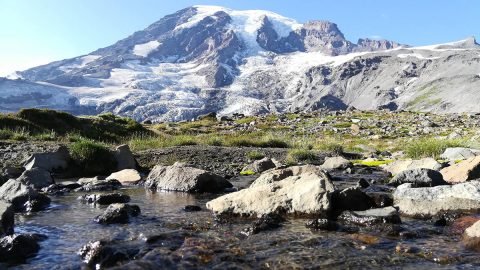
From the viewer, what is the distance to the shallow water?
7441 millimetres

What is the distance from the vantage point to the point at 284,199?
11422mm

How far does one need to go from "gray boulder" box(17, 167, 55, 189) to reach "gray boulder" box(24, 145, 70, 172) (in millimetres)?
2373

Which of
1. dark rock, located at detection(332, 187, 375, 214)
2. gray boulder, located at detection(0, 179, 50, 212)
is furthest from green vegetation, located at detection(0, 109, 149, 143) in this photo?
dark rock, located at detection(332, 187, 375, 214)

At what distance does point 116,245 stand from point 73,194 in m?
7.92

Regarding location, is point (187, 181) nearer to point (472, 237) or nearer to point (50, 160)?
point (50, 160)

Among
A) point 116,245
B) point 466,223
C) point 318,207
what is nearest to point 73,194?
point 116,245

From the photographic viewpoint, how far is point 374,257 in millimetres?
7723

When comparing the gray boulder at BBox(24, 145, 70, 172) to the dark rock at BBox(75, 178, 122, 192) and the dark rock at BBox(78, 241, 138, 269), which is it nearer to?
the dark rock at BBox(75, 178, 122, 192)

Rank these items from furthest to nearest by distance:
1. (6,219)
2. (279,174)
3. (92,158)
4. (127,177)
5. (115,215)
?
(92,158), (127,177), (279,174), (115,215), (6,219)

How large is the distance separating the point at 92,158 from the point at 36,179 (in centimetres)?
520

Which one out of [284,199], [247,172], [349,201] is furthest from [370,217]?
[247,172]

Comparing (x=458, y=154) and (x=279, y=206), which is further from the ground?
(x=458, y=154)

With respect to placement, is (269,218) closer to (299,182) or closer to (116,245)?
(299,182)

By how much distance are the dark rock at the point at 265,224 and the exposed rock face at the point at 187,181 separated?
18.0 ft
